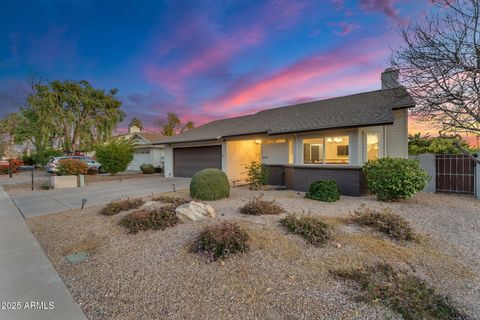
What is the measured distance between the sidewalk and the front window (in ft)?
28.7

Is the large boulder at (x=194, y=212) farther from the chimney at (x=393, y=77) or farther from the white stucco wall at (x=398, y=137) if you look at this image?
the white stucco wall at (x=398, y=137)

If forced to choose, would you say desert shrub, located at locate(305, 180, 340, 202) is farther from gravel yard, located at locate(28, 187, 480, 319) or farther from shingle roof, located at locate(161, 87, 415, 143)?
shingle roof, located at locate(161, 87, 415, 143)

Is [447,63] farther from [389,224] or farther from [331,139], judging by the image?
[331,139]

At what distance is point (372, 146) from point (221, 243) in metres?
7.95

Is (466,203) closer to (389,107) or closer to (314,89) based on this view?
(389,107)

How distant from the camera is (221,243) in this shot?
11.6 ft

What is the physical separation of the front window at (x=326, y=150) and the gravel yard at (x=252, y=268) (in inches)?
147

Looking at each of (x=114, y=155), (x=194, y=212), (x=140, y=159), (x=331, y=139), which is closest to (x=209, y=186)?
(x=194, y=212)

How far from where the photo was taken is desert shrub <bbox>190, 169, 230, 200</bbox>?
7.35m

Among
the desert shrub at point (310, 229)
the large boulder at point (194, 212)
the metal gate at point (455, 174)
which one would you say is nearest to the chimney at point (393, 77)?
the desert shrub at point (310, 229)

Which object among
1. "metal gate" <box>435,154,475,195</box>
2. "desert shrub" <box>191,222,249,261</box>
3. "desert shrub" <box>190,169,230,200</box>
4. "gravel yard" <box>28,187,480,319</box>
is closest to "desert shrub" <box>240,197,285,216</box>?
"gravel yard" <box>28,187,480,319</box>

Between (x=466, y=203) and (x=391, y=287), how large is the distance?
6760mm

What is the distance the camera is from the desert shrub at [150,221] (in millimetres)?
4684

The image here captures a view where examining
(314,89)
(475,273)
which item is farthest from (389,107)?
(475,273)
